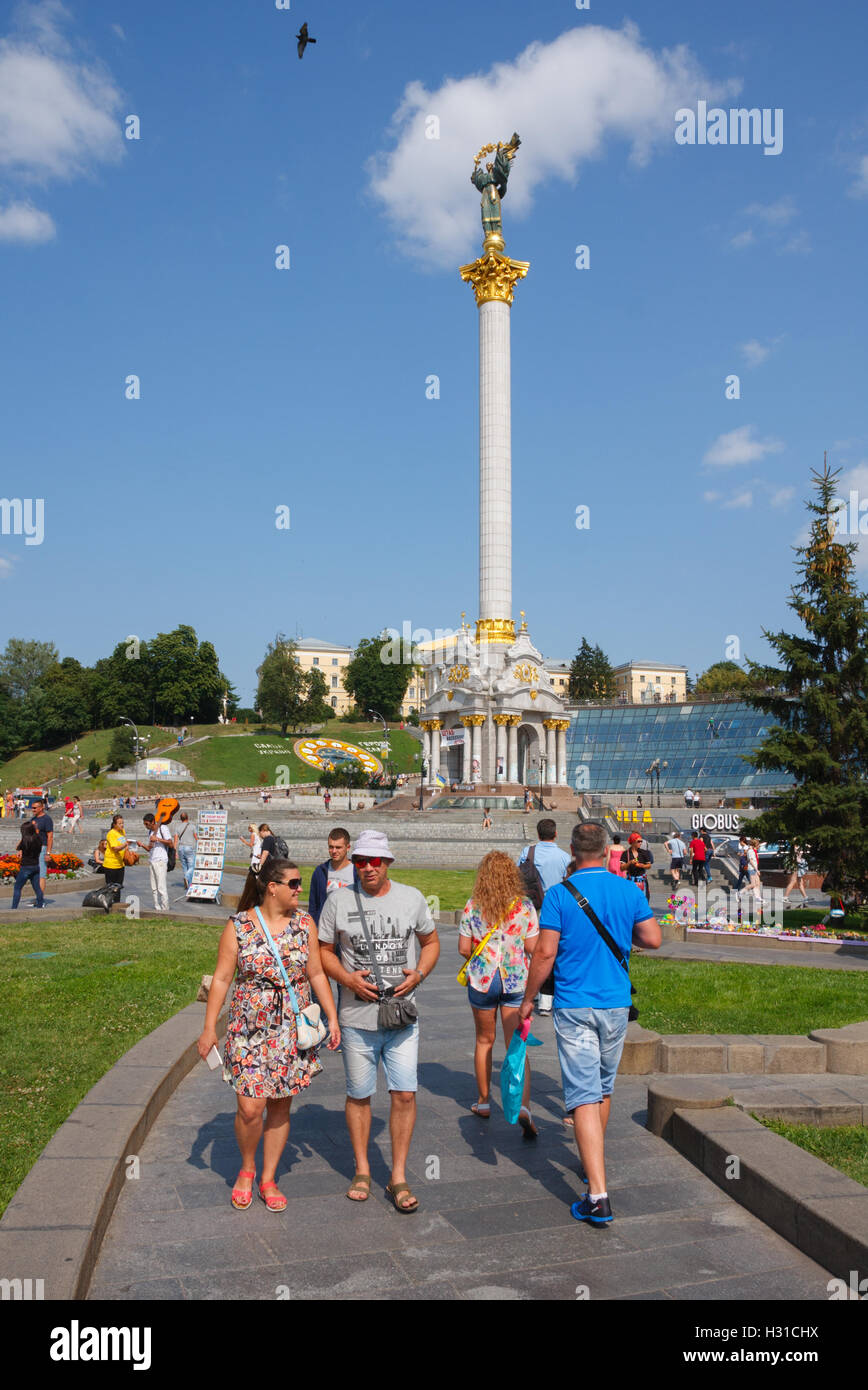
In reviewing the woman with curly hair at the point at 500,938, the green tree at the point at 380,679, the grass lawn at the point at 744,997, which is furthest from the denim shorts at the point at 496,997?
the green tree at the point at 380,679

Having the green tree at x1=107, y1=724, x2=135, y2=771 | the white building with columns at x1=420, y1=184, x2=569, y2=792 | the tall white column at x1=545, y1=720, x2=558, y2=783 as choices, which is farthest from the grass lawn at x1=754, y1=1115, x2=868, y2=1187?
the green tree at x1=107, y1=724, x2=135, y2=771

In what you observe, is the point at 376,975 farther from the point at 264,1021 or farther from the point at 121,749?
the point at 121,749

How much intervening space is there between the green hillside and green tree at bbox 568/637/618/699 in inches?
951

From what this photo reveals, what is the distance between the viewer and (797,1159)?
583cm

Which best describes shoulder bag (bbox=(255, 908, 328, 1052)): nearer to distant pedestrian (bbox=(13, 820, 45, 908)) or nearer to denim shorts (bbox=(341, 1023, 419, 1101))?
denim shorts (bbox=(341, 1023, 419, 1101))

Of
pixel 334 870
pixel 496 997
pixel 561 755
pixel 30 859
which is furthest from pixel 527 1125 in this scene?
pixel 561 755

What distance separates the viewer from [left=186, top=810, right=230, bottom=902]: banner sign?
2036 cm

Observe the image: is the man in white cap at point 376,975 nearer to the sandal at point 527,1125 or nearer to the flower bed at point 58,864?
the sandal at point 527,1125

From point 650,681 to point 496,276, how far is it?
93.0 metres

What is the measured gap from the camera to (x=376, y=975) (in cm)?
586

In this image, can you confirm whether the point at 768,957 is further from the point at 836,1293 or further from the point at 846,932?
the point at 836,1293

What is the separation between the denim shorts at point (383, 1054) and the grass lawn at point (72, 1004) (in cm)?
192

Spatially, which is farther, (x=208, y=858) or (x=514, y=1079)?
(x=208, y=858)
